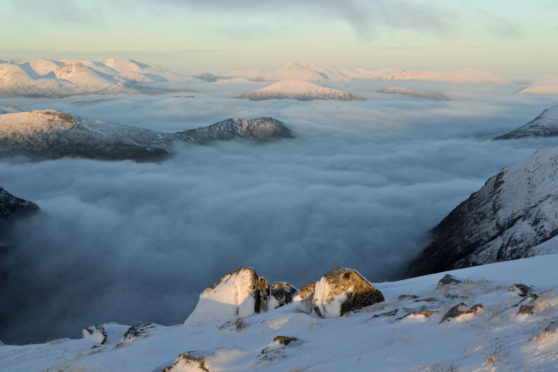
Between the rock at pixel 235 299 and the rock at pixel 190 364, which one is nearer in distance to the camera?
the rock at pixel 190 364

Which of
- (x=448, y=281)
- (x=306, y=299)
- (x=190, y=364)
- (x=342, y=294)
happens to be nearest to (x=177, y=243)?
(x=306, y=299)

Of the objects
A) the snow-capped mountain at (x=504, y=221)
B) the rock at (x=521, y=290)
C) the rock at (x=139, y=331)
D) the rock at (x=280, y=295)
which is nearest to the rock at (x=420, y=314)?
the rock at (x=521, y=290)

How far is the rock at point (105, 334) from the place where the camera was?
2662cm

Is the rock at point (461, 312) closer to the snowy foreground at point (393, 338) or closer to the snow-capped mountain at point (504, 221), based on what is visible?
the snowy foreground at point (393, 338)

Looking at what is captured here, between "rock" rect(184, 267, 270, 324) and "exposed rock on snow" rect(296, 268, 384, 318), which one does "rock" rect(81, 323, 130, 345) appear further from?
"exposed rock on snow" rect(296, 268, 384, 318)

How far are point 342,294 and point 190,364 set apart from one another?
797 centimetres

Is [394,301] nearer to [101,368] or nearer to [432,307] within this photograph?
[432,307]

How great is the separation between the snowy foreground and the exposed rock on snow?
553mm

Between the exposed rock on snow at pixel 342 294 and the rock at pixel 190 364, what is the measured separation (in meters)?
A: 6.85

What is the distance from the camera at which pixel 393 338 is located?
13.7 metres

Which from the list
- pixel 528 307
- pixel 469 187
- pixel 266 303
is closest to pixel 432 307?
pixel 528 307

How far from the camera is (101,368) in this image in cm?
1762

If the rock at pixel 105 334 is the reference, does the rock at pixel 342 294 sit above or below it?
above

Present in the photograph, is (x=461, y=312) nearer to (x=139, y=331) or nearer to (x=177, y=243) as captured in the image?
(x=139, y=331)
